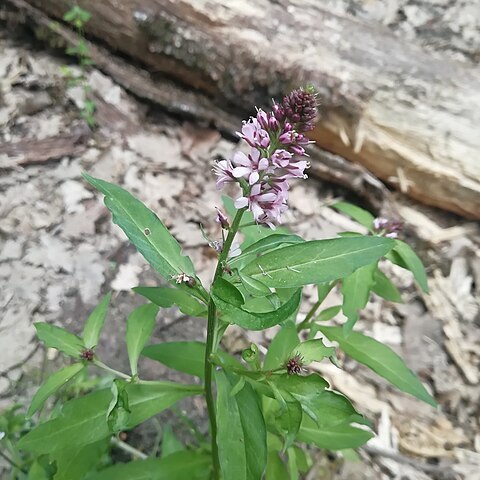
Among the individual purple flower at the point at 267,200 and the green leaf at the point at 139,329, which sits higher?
the individual purple flower at the point at 267,200

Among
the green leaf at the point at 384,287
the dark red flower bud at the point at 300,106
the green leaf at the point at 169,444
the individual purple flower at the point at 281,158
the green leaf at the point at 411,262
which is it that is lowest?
the green leaf at the point at 169,444

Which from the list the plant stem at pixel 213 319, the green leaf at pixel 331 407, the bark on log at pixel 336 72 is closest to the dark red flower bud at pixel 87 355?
the plant stem at pixel 213 319

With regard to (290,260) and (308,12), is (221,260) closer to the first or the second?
(290,260)

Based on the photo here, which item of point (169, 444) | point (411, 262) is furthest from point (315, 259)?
point (169, 444)

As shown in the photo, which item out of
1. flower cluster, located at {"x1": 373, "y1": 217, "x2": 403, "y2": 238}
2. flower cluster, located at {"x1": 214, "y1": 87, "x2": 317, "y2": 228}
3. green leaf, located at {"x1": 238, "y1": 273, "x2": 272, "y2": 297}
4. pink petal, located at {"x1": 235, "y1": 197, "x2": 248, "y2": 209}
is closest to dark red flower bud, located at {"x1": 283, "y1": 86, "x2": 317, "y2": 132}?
flower cluster, located at {"x1": 214, "y1": 87, "x2": 317, "y2": 228}

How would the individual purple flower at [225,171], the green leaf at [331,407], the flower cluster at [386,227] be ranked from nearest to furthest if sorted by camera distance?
the individual purple flower at [225,171]
the green leaf at [331,407]
the flower cluster at [386,227]

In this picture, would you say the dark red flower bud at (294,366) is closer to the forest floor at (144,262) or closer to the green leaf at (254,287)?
the green leaf at (254,287)

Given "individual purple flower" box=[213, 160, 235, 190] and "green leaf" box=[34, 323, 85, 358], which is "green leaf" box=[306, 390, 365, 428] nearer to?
"individual purple flower" box=[213, 160, 235, 190]
